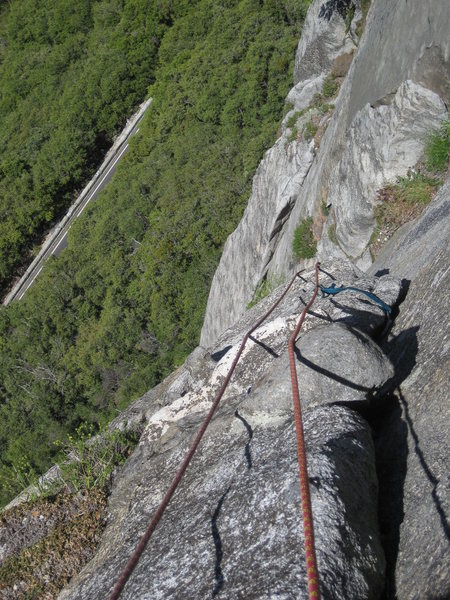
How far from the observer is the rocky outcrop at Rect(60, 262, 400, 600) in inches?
148

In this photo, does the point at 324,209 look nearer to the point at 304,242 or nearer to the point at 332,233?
the point at 332,233

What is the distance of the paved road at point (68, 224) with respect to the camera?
154 ft

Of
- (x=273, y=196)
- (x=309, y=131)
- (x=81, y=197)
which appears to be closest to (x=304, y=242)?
(x=273, y=196)

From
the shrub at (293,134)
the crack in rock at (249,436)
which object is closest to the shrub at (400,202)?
the crack in rock at (249,436)

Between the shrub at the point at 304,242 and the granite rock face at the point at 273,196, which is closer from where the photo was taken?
the shrub at the point at 304,242

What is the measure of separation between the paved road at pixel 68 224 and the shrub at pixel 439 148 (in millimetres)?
39546

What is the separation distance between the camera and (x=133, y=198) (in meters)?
40.7

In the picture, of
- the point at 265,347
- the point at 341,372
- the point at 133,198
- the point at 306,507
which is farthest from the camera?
the point at 133,198

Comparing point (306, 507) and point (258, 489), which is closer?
point (306, 507)

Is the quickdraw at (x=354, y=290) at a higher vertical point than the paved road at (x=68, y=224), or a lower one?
higher

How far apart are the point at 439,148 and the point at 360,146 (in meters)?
1.91

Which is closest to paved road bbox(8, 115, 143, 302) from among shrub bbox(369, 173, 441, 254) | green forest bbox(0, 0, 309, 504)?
green forest bbox(0, 0, 309, 504)

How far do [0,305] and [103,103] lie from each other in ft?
66.1

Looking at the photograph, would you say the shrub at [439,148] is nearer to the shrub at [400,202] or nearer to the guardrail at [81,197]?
the shrub at [400,202]
